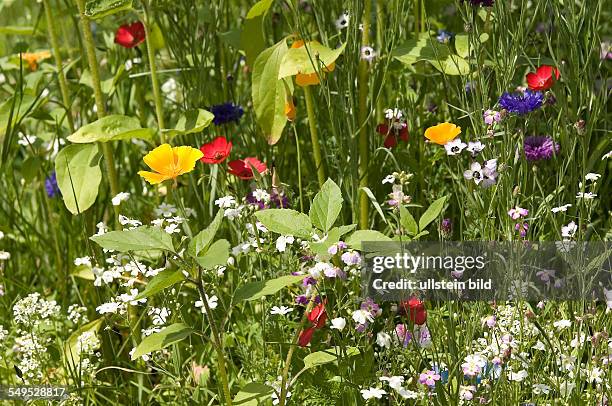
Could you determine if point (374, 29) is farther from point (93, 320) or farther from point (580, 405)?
point (580, 405)

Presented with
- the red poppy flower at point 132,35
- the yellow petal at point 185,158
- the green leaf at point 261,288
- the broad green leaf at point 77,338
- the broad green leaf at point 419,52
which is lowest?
the broad green leaf at point 77,338

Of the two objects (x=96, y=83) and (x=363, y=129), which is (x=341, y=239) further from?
(x=96, y=83)

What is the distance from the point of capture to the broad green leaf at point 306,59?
6.23ft

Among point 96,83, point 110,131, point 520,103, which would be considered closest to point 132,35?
point 96,83

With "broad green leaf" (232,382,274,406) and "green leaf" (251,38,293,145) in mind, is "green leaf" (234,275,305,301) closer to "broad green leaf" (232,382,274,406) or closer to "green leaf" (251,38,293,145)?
"broad green leaf" (232,382,274,406)

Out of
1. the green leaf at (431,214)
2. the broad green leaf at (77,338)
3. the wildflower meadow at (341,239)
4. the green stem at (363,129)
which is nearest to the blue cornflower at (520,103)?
the wildflower meadow at (341,239)

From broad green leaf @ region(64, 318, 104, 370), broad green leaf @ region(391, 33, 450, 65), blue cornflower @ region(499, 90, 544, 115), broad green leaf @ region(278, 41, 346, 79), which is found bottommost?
broad green leaf @ region(64, 318, 104, 370)

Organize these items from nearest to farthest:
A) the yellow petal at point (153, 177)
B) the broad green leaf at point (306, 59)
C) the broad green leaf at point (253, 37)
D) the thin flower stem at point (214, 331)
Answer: the thin flower stem at point (214, 331), the yellow petal at point (153, 177), the broad green leaf at point (306, 59), the broad green leaf at point (253, 37)

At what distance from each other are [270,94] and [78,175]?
477mm

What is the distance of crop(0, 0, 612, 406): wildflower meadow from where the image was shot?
1.62 metres

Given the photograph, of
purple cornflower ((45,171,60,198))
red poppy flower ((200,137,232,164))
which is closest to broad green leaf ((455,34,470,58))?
red poppy flower ((200,137,232,164))

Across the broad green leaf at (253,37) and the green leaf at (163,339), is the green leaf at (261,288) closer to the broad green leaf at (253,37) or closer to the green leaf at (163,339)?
the green leaf at (163,339)

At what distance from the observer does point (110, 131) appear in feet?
6.80

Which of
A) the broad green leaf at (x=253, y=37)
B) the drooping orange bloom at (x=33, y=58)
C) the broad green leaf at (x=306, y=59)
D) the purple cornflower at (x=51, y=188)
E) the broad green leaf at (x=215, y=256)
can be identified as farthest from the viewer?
the drooping orange bloom at (x=33, y=58)
